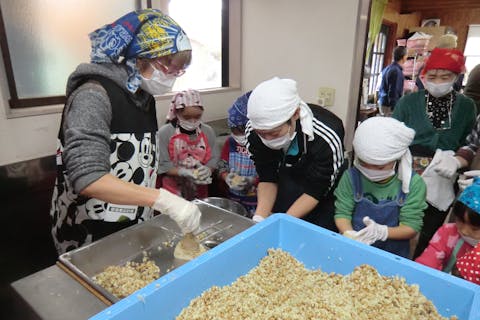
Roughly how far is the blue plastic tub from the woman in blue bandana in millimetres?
234

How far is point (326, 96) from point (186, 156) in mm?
1007

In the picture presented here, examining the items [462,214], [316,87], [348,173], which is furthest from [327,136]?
[316,87]

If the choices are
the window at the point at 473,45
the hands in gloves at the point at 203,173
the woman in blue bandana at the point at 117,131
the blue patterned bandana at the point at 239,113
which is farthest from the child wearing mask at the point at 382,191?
the window at the point at 473,45

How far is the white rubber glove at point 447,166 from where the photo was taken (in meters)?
1.63

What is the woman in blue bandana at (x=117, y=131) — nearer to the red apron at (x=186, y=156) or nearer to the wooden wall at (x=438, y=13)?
the red apron at (x=186, y=156)

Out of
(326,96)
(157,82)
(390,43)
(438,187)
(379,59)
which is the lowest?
(438,187)

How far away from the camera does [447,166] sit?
1.64 meters

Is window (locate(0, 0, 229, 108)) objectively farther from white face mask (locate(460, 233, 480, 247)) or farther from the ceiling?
the ceiling

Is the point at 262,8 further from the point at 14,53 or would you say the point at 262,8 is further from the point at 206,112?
the point at 14,53

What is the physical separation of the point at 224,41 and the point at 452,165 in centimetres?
184

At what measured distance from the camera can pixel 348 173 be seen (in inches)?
53.6

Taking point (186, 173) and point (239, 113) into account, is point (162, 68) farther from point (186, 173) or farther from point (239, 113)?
point (186, 173)

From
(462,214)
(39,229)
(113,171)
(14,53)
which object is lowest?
(39,229)

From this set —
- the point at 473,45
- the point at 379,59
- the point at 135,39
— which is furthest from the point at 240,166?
the point at 473,45
